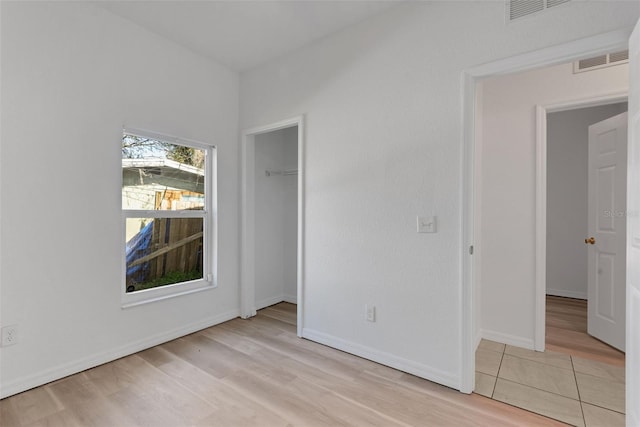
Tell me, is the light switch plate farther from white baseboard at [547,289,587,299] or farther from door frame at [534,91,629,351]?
white baseboard at [547,289,587,299]

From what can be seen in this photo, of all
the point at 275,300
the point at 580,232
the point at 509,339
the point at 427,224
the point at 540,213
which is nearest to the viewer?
the point at 427,224

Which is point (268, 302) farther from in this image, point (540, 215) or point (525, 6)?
point (525, 6)

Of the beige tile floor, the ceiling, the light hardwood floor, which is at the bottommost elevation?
the light hardwood floor

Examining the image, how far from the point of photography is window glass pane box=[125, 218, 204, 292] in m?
2.66

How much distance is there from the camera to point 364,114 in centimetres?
251

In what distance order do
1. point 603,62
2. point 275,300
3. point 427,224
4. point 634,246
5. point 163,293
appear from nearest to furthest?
point 634,246 → point 427,224 → point 603,62 → point 163,293 → point 275,300

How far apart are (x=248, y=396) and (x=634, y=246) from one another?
2.27 metres

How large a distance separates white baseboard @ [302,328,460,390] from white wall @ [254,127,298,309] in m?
1.21

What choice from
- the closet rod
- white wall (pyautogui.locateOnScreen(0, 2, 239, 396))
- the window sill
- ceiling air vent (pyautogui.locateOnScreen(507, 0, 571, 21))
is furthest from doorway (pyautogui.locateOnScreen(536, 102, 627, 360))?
white wall (pyautogui.locateOnScreen(0, 2, 239, 396))

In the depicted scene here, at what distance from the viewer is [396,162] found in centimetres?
234

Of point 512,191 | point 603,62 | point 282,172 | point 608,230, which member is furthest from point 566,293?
point 282,172

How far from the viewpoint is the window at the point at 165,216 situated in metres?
2.63

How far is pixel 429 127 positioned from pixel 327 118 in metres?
0.93

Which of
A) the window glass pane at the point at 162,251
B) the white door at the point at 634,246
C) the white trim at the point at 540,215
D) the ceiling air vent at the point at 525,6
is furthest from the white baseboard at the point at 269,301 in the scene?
the ceiling air vent at the point at 525,6
